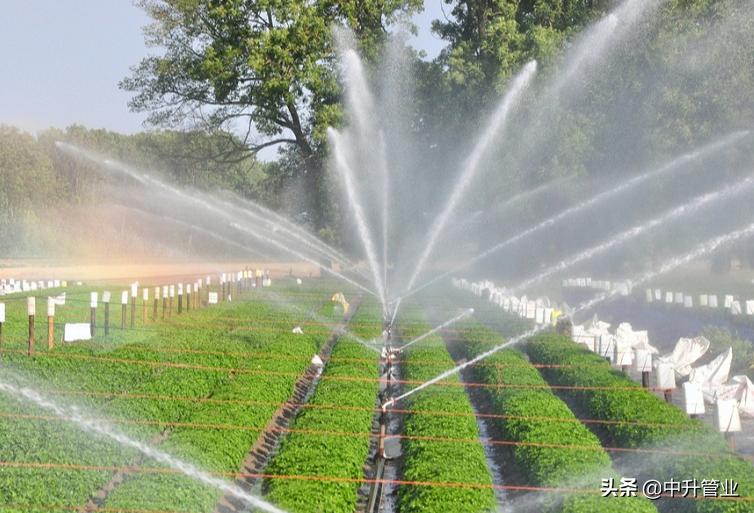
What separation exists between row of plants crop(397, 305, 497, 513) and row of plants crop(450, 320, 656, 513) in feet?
1.84

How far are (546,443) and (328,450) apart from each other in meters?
2.92

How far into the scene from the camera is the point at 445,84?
5131cm

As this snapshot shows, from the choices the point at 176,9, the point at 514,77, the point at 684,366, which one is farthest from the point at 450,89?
the point at 684,366

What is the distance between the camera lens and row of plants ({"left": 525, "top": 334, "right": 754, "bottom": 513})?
44.2ft

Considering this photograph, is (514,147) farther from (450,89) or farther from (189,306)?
(189,306)

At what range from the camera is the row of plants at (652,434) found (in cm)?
1348

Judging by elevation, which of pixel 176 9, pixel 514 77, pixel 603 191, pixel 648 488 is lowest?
pixel 648 488

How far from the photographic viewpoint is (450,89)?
51.7m

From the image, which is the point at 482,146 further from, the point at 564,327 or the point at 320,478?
the point at 320,478

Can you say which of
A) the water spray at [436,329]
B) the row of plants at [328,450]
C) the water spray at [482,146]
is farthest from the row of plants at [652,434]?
the water spray at [482,146]

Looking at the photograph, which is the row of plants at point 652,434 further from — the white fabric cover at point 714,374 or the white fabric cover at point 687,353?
the white fabric cover at point 687,353

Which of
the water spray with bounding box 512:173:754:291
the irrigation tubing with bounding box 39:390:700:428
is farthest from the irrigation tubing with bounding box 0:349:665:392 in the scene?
the water spray with bounding box 512:173:754:291

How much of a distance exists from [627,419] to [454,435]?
2.73 metres

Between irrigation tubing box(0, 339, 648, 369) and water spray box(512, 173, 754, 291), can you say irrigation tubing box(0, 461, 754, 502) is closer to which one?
irrigation tubing box(0, 339, 648, 369)
